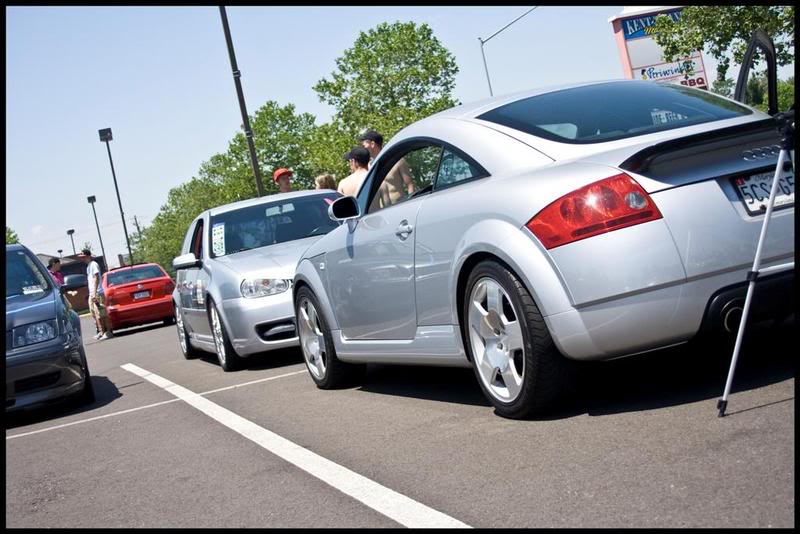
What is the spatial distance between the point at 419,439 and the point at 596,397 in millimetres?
951

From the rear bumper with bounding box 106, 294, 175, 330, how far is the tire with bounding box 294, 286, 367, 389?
1538cm

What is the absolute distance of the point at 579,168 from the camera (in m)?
4.86

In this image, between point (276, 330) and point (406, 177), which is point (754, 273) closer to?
point (406, 177)

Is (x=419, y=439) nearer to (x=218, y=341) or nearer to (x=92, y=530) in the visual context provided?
(x=92, y=530)

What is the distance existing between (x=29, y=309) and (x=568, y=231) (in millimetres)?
5858

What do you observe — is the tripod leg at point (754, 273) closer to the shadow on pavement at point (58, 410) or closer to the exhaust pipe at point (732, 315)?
the exhaust pipe at point (732, 315)

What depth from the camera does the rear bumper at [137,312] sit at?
22703 mm

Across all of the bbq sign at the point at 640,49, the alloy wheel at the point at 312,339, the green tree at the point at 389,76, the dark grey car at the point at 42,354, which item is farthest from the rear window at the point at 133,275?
the green tree at the point at 389,76

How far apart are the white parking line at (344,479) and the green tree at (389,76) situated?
59580mm

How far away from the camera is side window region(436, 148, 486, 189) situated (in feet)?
18.3

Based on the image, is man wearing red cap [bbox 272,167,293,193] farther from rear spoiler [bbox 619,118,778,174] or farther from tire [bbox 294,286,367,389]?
rear spoiler [bbox 619,118,778,174]

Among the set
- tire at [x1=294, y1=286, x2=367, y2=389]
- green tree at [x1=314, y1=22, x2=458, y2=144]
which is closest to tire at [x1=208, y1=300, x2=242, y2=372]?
tire at [x1=294, y1=286, x2=367, y2=389]

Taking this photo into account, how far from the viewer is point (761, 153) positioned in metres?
4.82

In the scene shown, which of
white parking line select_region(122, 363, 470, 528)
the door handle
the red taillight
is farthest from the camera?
→ the door handle
